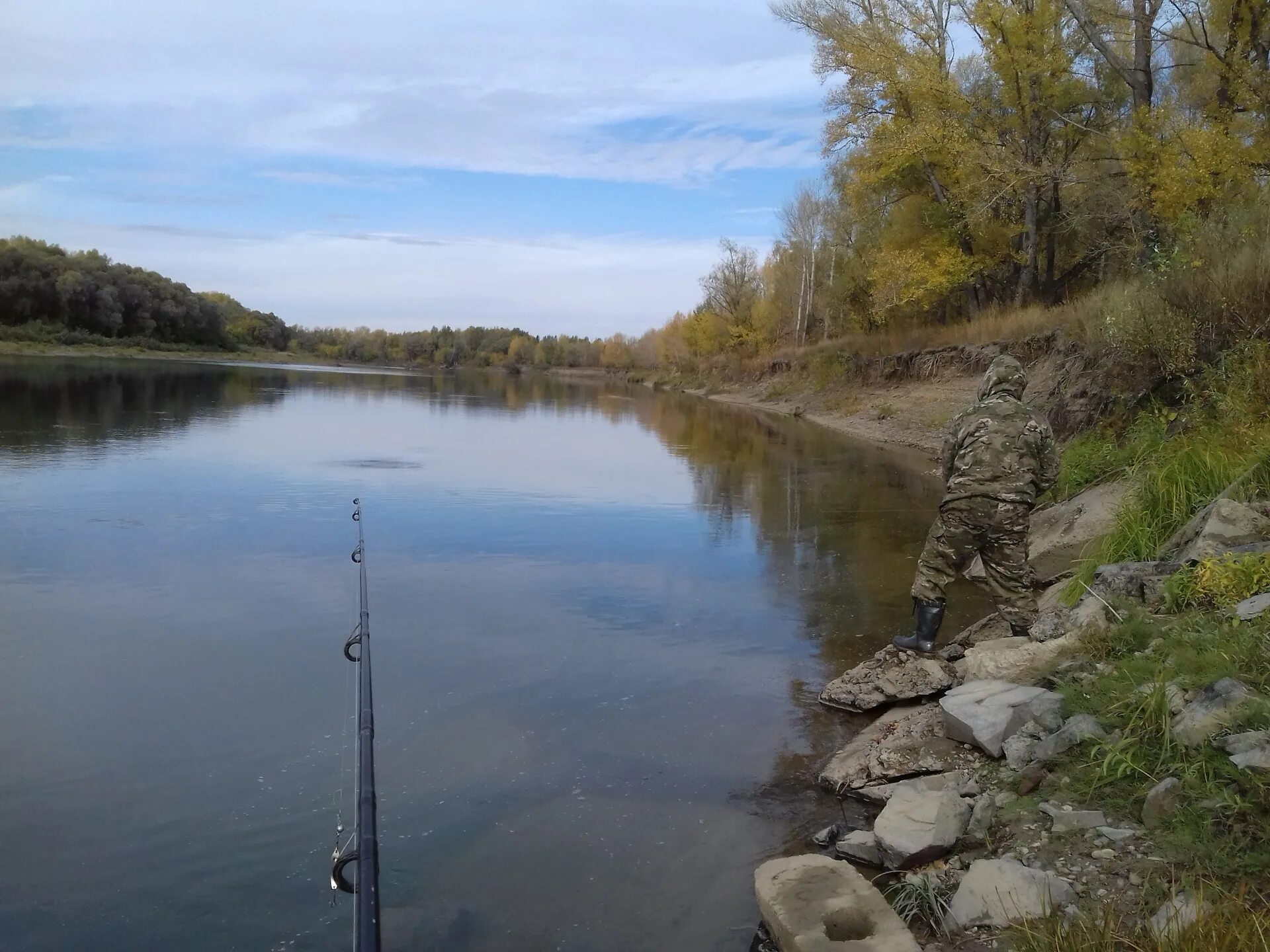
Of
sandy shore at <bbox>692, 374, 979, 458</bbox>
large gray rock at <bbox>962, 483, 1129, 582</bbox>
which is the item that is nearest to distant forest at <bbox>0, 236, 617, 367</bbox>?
sandy shore at <bbox>692, 374, 979, 458</bbox>

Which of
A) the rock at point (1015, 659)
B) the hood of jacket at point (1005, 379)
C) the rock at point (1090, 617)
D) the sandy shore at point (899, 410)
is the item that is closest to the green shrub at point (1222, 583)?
the rock at point (1090, 617)

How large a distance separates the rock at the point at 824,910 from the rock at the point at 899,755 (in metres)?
1.16

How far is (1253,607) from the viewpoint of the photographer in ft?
15.8

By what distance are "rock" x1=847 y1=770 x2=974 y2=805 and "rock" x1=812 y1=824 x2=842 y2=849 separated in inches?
13.2

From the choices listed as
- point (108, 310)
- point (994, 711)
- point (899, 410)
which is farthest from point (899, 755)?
point (108, 310)

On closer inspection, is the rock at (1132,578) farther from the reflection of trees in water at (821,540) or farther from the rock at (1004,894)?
the rock at (1004,894)

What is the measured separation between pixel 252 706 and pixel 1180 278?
428 inches

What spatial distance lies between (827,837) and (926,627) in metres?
2.81

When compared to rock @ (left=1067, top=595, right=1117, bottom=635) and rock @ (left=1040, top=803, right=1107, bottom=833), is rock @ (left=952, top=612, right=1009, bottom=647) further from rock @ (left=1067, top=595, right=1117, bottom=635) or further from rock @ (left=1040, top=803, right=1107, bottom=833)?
rock @ (left=1040, top=803, right=1107, bottom=833)

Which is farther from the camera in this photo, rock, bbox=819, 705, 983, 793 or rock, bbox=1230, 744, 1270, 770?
rock, bbox=819, 705, 983, 793

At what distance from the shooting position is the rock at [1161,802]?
367 centimetres

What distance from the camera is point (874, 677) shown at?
21.8ft

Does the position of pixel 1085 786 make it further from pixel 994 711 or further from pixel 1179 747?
pixel 994 711

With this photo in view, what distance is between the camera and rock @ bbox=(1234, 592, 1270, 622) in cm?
471
